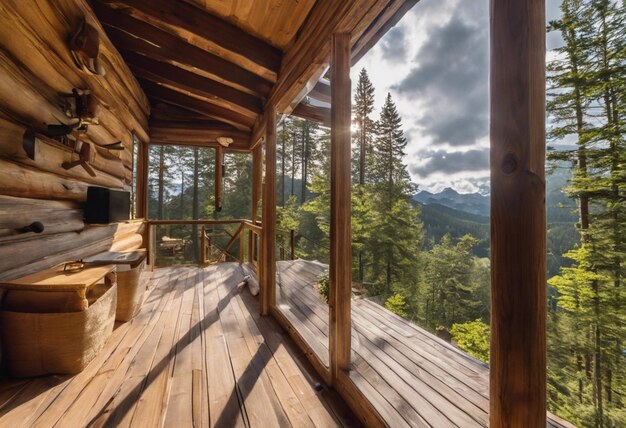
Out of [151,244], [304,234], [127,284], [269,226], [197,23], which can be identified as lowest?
[304,234]

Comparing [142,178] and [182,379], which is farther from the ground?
[142,178]

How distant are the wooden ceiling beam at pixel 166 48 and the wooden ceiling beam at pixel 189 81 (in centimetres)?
31

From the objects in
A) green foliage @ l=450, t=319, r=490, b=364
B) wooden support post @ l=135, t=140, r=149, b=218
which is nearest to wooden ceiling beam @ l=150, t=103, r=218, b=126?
wooden support post @ l=135, t=140, r=149, b=218

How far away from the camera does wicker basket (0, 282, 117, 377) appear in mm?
1540

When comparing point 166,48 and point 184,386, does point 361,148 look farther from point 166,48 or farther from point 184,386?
point 184,386

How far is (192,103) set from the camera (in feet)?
13.3

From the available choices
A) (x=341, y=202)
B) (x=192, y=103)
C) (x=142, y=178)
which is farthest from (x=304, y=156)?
(x=341, y=202)

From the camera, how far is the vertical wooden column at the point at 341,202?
5.40ft

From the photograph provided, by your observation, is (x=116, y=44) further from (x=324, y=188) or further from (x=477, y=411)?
(x=324, y=188)

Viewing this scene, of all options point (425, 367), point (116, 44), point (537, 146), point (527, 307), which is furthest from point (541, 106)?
point (116, 44)

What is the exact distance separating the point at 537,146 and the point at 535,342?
513 mm

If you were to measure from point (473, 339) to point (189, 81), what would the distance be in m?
12.2

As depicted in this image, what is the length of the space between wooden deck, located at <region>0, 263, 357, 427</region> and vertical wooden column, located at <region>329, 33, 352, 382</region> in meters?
0.35

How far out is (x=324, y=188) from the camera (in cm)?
1101
